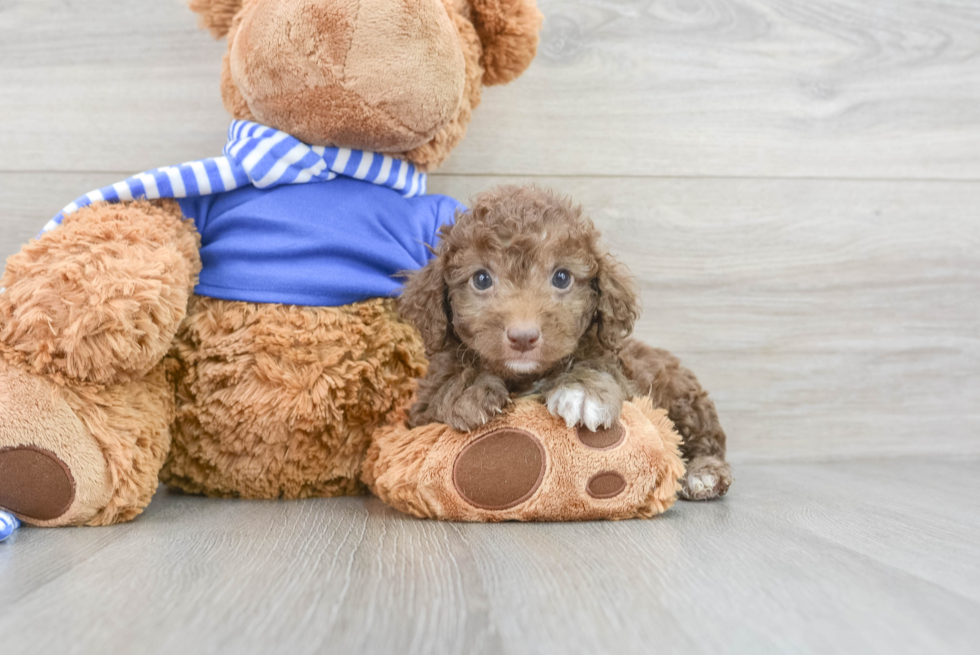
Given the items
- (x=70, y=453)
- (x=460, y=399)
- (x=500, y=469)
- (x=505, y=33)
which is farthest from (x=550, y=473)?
(x=505, y=33)

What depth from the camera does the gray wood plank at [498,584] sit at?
732 millimetres

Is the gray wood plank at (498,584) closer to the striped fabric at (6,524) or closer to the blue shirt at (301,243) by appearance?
the striped fabric at (6,524)

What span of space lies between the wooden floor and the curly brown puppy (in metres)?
0.21

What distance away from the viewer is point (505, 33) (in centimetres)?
150

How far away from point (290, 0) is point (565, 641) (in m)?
1.12

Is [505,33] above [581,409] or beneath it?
above

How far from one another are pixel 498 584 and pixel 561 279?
1.71 feet

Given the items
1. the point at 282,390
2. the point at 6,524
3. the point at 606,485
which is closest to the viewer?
the point at 6,524

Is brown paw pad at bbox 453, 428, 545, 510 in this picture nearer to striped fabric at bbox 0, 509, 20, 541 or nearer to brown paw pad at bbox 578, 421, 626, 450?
brown paw pad at bbox 578, 421, 626, 450

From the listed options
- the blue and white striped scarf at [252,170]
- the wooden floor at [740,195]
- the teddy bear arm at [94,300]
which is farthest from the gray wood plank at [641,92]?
the teddy bear arm at [94,300]

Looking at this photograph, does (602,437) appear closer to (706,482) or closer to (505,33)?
(706,482)

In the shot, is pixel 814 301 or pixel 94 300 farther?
pixel 814 301

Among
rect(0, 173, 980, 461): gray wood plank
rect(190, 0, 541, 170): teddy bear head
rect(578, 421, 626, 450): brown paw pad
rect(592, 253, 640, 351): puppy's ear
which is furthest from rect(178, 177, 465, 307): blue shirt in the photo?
rect(0, 173, 980, 461): gray wood plank

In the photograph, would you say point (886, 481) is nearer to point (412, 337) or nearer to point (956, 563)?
point (956, 563)
